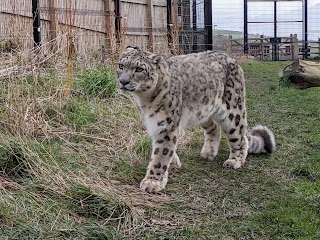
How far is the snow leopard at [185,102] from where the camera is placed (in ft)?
14.9

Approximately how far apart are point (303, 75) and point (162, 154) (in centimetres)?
726

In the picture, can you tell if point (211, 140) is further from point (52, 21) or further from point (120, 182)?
point (52, 21)

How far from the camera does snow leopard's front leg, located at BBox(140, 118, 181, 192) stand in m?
4.56

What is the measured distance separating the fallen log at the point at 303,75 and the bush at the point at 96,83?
5.16m

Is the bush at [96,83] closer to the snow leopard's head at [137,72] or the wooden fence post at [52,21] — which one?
the wooden fence post at [52,21]

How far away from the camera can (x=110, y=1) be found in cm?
1009

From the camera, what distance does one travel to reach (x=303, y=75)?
36.8 feet

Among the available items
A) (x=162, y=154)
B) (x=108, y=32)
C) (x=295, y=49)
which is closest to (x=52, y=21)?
(x=108, y=32)

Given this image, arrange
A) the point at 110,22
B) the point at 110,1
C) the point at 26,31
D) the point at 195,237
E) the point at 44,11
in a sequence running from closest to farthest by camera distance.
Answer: the point at 195,237
the point at 26,31
the point at 44,11
the point at 110,22
the point at 110,1

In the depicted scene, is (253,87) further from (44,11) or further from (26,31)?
(26,31)

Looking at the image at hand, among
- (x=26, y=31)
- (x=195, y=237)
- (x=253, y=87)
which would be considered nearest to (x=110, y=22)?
(x=26, y=31)

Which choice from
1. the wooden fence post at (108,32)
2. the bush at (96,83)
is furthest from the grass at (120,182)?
the wooden fence post at (108,32)

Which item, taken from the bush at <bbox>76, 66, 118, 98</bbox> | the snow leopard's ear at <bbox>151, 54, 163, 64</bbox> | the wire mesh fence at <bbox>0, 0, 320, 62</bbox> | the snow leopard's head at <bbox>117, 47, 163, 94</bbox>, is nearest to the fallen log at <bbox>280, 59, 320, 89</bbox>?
the wire mesh fence at <bbox>0, 0, 320, 62</bbox>

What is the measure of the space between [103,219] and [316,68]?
28.3ft
